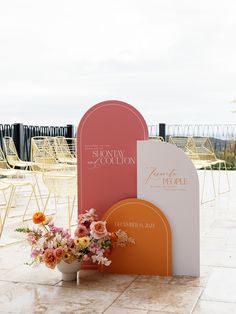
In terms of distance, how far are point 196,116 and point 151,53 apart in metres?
3.56

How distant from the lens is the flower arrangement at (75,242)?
339 centimetres

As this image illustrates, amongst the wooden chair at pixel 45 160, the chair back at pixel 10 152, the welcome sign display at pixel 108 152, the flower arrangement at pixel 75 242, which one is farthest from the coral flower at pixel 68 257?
the chair back at pixel 10 152

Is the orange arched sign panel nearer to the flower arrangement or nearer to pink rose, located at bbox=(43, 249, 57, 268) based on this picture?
the flower arrangement

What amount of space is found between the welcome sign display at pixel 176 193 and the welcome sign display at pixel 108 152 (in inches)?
3.7

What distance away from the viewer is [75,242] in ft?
11.4

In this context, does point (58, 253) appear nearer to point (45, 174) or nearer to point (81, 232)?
point (81, 232)

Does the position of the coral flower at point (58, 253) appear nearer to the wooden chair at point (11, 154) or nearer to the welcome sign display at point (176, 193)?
the welcome sign display at point (176, 193)

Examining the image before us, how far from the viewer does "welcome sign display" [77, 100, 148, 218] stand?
3654 mm

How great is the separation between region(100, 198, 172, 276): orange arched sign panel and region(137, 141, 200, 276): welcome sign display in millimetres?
55

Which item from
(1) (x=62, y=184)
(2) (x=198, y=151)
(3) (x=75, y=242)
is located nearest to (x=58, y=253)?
(3) (x=75, y=242)

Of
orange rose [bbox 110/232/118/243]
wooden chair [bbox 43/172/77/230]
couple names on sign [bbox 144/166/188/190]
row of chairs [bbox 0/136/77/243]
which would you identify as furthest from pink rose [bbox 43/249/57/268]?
wooden chair [bbox 43/172/77/230]

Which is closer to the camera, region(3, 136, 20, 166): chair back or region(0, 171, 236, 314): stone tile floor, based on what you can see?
region(0, 171, 236, 314): stone tile floor

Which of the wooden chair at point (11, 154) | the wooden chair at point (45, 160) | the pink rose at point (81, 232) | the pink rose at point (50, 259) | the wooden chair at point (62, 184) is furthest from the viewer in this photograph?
the wooden chair at point (11, 154)

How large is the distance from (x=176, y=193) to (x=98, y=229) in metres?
0.59
